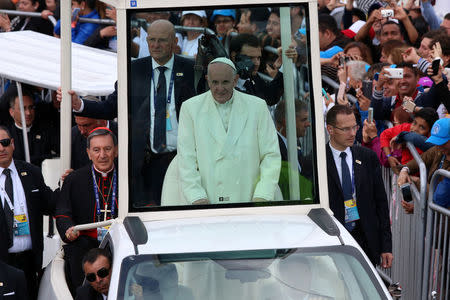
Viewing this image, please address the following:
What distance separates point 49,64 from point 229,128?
5.22 meters

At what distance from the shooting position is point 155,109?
5.17 meters

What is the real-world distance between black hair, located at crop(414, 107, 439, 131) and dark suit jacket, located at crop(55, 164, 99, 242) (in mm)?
3373

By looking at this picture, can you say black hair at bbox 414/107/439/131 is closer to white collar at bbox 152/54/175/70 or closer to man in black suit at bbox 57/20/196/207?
man in black suit at bbox 57/20/196/207

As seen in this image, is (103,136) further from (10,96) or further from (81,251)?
(10,96)

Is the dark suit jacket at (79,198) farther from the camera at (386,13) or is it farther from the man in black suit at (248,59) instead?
the camera at (386,13)

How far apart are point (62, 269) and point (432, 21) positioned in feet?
24.7

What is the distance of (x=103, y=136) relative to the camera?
6844mm

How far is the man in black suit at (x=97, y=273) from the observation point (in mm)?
4789

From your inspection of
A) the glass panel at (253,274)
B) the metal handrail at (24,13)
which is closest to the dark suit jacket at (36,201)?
the glass panel at (253,274)

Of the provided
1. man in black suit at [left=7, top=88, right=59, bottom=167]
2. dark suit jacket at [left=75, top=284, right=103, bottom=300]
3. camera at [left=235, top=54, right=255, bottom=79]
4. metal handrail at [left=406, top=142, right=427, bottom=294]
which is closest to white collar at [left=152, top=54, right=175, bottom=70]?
camera at [left=235, top=54, right=255, bottom=79]

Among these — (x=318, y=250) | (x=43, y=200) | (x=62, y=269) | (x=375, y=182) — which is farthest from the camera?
(x=43, y=200)

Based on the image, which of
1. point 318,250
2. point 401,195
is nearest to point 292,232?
point 318,250

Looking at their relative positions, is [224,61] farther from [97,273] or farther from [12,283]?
[12,283]

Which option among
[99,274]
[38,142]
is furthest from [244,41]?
[38,142]
